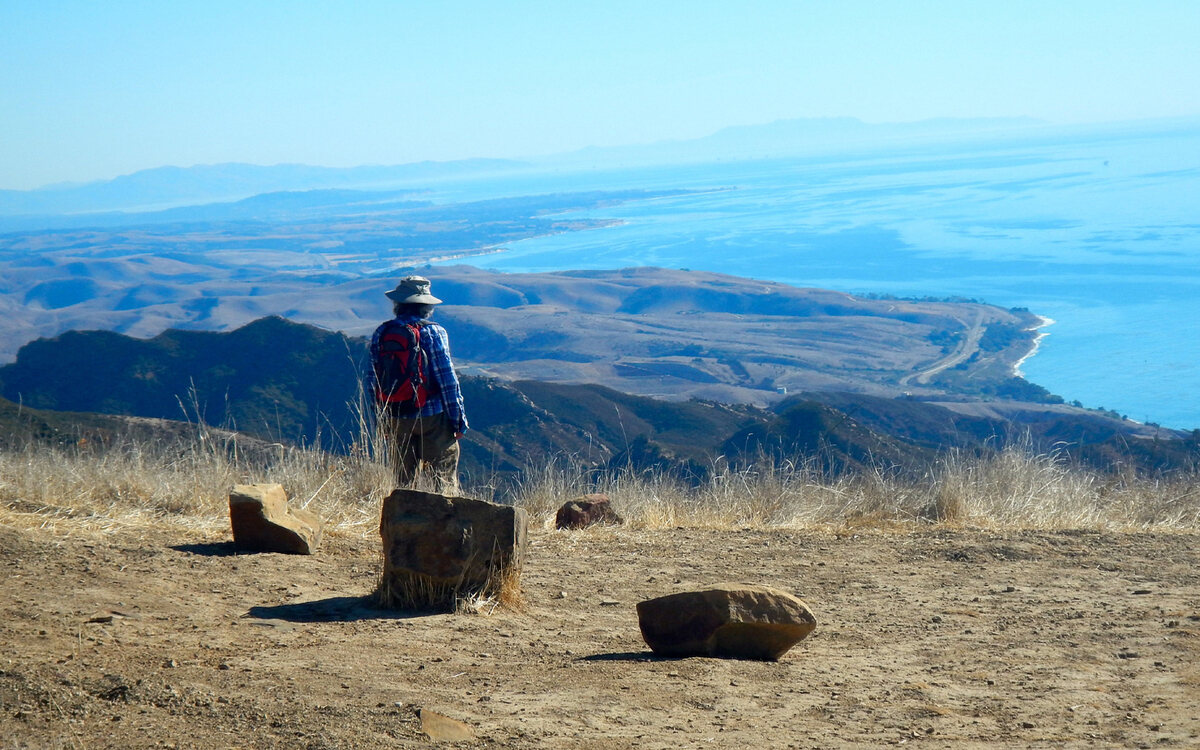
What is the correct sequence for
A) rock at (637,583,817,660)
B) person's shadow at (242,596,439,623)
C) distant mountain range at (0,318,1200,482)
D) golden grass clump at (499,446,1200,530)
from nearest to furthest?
1. rock at (637,583,817,660)
2. person's shadow at (242,596,439,623)
3. golden grass clump at (499,446,1200,530)
4. distant mountain range at (0,318,1200,482)

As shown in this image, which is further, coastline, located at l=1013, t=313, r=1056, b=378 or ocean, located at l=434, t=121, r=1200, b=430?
ocean, located at l=434, t=121, r=1200, b=430

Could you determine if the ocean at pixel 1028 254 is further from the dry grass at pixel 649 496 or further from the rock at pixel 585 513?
the rock at pixel 585 513

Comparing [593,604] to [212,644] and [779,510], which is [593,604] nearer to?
[212,644]

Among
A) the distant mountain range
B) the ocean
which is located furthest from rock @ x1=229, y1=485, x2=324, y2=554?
the ocean

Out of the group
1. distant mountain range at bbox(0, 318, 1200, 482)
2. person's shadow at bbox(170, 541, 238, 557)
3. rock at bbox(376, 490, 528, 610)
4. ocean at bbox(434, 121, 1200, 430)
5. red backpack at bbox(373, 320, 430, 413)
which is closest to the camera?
rock at bbox(376, 490, 528, 610)

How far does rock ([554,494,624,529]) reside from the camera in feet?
21.3

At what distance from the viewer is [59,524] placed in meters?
5.15

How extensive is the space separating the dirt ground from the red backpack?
918 mm

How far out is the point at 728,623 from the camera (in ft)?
11.8

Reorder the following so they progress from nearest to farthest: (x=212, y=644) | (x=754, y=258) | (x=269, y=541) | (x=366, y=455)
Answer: (x=212, y=644)
(x=269, y=541)
(x=366, y=455)
(x=754, y=258)

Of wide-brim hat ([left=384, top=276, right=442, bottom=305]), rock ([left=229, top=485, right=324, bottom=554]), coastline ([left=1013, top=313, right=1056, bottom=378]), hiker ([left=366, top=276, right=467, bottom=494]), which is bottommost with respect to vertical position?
coastline ([left=1013, top=313, right=1056, bottom=378])

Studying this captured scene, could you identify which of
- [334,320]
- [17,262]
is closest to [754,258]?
[334,320]

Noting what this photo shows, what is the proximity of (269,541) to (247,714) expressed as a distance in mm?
2362

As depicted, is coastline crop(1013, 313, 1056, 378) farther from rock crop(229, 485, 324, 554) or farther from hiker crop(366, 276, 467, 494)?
rock crop(229, 485, 324, 554)
